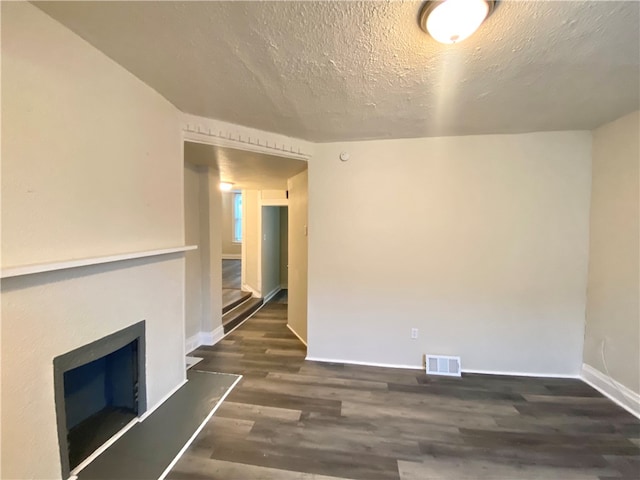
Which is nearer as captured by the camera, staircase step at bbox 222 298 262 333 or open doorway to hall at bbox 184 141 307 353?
open doorway to hall at bbox 184 141 307 353

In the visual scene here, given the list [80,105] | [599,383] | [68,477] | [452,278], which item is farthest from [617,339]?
[80,105]

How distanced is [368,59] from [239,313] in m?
4.12

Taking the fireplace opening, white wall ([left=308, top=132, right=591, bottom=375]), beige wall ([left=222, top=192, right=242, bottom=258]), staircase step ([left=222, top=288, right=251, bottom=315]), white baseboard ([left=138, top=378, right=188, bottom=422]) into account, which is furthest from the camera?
beige wall ([left=222, top=192, right=242, bottom=258])

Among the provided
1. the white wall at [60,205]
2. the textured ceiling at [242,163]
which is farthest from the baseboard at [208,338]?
the textured ceiling at [242,163]

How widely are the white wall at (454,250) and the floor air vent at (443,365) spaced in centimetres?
11

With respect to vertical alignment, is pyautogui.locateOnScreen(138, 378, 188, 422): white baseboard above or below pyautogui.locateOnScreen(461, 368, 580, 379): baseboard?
above

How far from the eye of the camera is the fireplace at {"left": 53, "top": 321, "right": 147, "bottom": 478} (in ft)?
5.52

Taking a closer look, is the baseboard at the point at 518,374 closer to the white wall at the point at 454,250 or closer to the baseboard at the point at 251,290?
the white wall at the point at 454,250

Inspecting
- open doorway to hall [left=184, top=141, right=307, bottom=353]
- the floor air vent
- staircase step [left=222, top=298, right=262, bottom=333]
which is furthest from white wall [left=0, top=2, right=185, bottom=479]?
the floor air vent

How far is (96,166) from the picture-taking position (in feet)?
5.15

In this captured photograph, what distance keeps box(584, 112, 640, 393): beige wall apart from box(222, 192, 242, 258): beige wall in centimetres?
970

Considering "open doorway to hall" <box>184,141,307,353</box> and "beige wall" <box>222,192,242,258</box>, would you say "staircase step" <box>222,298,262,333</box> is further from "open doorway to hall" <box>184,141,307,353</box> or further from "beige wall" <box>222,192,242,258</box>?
"beige wall" <box>222,192,242,258</box>

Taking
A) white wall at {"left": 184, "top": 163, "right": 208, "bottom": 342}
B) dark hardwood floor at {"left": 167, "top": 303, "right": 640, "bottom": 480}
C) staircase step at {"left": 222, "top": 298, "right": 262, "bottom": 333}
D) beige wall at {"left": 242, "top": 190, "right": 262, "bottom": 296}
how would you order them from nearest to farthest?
dark hardwood floor at {"left": 167, "top": 303, "right": 640, "bottom": 480}, white wall at {"left": 184, "top": 163, "right": 208, "bottom": 342}, staircase step at {"left": 222, "top": 298, "right": 262, "bottom": 333}, beige wall at {"left": 242, "top": 190, "right": 262, "bottom": 296}

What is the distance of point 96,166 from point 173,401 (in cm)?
191
